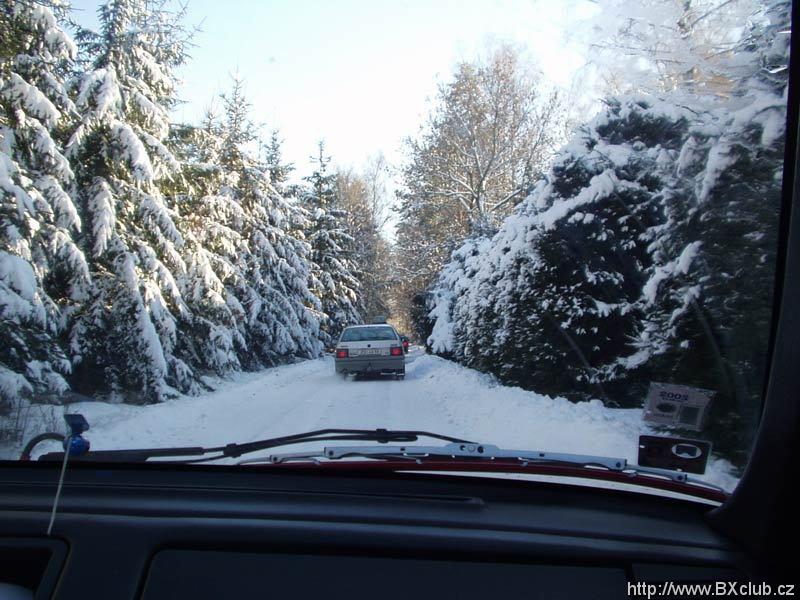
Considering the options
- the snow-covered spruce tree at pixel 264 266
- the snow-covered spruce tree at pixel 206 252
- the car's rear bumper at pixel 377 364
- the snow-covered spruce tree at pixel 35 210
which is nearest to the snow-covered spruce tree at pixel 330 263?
the snow-covered spruce tree at pixel 264 266

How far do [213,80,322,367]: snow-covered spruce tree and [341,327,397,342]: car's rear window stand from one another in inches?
354

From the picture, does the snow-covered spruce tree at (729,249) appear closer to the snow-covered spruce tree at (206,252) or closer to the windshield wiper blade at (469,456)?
the windshield wiper blade at (469,456)

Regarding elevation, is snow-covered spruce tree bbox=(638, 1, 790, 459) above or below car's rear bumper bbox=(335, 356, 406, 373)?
above

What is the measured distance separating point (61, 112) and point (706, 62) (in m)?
7.92

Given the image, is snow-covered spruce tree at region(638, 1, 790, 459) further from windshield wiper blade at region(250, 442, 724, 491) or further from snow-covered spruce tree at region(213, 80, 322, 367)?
snow-covered spruce tree at region(213, 80, 322, 367)

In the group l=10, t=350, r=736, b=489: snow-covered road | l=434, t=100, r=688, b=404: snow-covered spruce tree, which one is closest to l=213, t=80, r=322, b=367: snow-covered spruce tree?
l=10, t=350, r=736, b=489: snow-covered road

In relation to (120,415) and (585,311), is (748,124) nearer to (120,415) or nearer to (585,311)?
(585,311)

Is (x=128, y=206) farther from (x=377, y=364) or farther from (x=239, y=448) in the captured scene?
(x=239, y=448)

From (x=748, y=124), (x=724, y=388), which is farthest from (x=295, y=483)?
(x=748, y=124)

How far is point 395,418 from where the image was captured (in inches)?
277

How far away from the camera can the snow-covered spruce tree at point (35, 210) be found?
237 inches

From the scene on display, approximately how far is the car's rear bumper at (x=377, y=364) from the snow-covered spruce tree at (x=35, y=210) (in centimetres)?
441

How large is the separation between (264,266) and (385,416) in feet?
Answer: 63.0

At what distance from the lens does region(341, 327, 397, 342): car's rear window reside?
11359 mm
